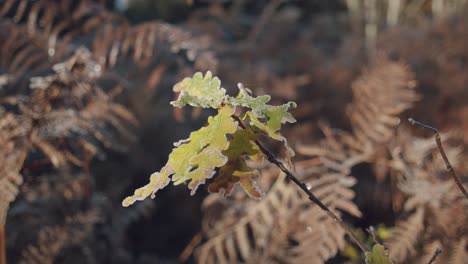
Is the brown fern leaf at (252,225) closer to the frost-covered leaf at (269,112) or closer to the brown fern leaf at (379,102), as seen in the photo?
the brown fern leaf at (379,102)

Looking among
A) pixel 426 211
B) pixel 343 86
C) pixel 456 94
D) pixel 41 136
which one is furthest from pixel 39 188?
pixel 456 94

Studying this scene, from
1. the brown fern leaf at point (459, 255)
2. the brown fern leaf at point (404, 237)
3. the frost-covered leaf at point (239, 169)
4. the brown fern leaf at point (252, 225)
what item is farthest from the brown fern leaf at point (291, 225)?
the frost-covered leaf at point (239, 169)

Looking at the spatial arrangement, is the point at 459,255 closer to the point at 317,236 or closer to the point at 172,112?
the point at 317,236

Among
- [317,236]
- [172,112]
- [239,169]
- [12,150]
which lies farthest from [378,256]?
[172,112]

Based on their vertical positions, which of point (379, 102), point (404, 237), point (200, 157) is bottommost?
point (200, 157)

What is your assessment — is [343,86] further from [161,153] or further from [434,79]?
[161,153]

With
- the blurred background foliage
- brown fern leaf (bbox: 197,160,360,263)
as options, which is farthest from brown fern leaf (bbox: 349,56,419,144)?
brown fern leaf (bbox: 197,160,360,263)
